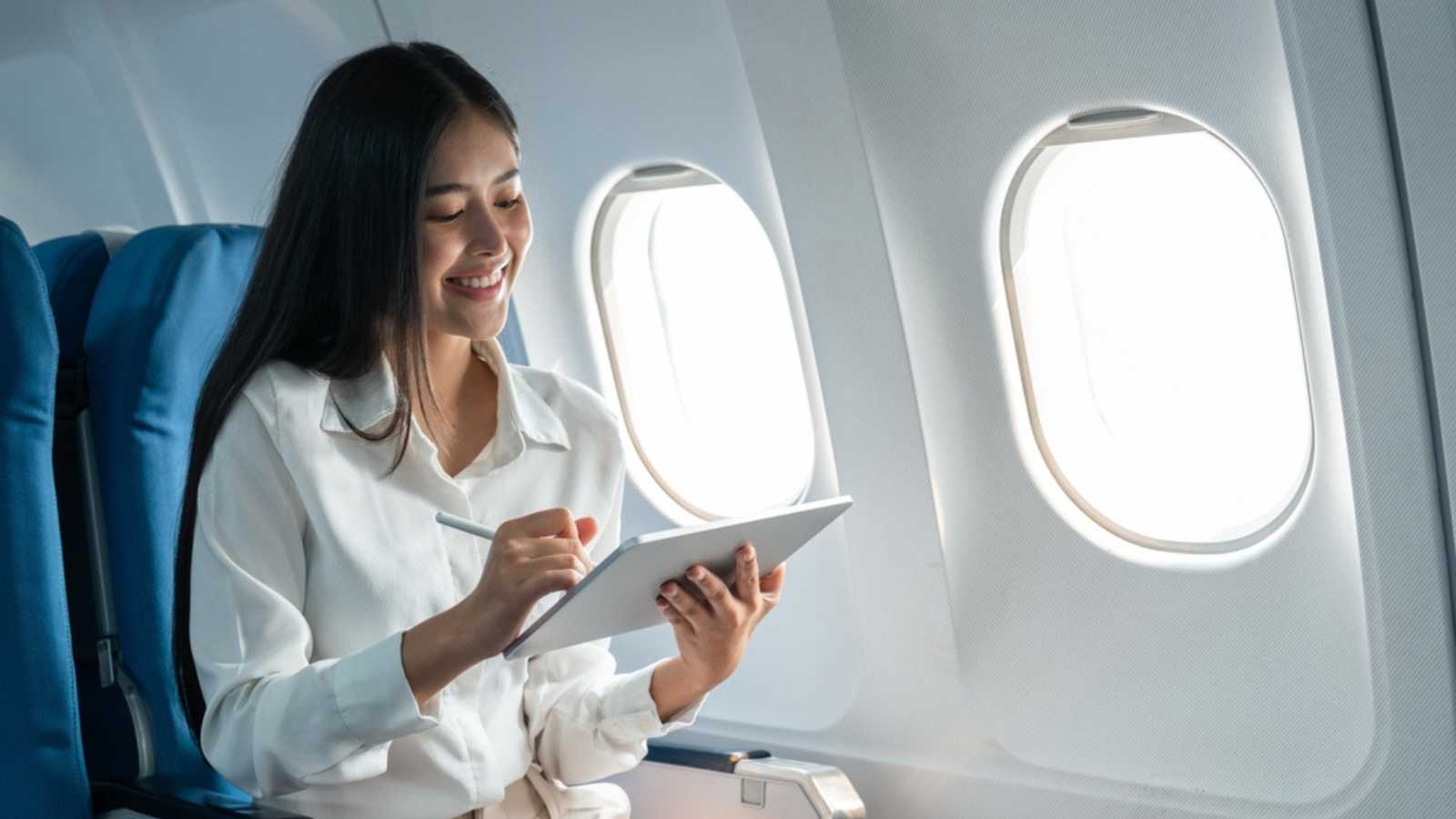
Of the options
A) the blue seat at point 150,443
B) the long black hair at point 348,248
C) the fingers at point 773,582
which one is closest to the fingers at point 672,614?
the fingers at point 773,582

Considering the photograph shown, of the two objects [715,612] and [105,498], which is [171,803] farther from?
[715,612]

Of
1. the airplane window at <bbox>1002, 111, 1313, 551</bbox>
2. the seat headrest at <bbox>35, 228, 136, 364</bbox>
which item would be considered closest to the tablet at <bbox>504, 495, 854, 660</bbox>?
the airplane window at <bbox>1002, 111, 1313, 551</bbox>

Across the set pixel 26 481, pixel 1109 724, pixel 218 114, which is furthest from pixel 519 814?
pixel 218 114

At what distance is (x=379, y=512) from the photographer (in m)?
2.15

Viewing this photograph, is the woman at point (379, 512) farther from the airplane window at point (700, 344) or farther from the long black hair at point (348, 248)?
the airplane window at point (700, 344)

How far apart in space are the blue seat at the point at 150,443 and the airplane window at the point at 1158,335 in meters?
1.43

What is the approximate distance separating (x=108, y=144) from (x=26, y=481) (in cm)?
246

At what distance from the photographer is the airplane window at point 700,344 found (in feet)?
11.2

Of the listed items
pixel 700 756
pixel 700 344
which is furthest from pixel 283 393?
pixel 700 344

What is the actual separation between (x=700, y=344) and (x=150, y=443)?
1.69m

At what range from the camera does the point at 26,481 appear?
2205 mm

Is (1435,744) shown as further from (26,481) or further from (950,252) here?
(26,481)

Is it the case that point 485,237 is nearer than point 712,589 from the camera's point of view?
No

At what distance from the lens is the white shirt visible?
6.41ft
